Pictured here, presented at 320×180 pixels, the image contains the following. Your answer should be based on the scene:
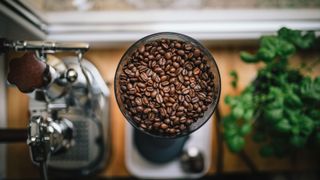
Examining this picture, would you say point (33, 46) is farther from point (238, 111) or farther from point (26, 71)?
point (238, 111)

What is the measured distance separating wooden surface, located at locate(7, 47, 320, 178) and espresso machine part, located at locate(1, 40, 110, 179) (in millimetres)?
66

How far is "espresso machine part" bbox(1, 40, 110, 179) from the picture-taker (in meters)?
0.75

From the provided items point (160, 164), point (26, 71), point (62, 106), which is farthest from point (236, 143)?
point (26, 71)

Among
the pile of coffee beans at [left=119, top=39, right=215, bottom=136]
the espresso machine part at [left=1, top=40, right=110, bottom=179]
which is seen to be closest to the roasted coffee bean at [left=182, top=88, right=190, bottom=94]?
the pile of coffee beans at [left=119, top=39, right=215, bottom=136]

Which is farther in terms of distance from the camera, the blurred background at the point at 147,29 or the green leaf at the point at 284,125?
the blurred background at the point at 147,29

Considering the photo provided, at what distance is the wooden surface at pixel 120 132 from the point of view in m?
1.21

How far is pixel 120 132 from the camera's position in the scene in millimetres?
1238

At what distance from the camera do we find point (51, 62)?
0.87m

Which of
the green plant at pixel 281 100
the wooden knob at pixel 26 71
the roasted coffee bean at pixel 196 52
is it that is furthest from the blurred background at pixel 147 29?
the roasted coffee bean at pixel 196 52

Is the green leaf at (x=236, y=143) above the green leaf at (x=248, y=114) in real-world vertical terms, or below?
below

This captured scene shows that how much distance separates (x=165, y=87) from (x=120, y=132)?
0.58m

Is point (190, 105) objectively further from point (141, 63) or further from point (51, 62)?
point (51, 62)

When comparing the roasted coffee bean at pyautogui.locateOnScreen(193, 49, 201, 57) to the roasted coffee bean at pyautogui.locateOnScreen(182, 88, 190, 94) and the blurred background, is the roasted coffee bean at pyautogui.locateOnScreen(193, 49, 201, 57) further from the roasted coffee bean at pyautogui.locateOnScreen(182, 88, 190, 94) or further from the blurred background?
the blurred background

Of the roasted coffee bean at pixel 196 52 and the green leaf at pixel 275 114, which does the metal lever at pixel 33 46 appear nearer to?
the roasted coffee bean at pixel 196 52
